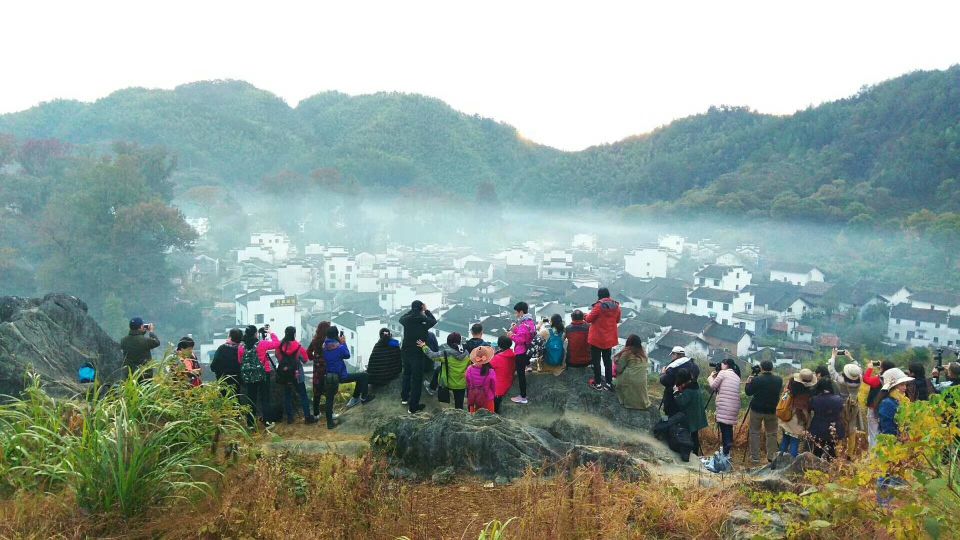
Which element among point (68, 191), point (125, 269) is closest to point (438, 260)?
point (125, 269)

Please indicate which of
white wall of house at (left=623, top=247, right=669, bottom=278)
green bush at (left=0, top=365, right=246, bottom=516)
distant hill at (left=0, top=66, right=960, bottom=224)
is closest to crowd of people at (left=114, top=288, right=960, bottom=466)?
green bush at (left=0, top=365, right=246, bottom=516)

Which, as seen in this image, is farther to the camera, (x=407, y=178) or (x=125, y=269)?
(x=407, y=178)

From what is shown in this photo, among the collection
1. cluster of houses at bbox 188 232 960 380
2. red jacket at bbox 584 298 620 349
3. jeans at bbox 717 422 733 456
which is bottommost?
cluster of houses at bbox 188 232 960 380

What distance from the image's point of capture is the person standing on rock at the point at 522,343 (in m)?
6.36

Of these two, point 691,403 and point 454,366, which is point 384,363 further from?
point 691,403

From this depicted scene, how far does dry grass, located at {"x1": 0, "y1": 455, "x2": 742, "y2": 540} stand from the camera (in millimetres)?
3023

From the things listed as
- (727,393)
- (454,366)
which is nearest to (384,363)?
(454,366)

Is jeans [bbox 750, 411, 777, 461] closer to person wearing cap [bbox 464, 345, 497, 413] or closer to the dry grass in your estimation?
the dry grass

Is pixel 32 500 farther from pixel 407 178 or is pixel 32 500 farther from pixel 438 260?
pixel 407 178

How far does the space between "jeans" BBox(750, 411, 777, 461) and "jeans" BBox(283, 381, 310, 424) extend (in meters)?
4.56

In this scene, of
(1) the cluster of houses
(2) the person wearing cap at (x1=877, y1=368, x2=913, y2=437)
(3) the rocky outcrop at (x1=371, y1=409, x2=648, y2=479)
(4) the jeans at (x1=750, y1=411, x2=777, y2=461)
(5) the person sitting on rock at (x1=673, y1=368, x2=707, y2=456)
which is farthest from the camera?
(1) the cluster of houses

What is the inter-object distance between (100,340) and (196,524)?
6706 millimetres

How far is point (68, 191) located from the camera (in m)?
36.2

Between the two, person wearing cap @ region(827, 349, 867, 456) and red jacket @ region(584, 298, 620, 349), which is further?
red jacket @ region(584, 298, 620, 349)
